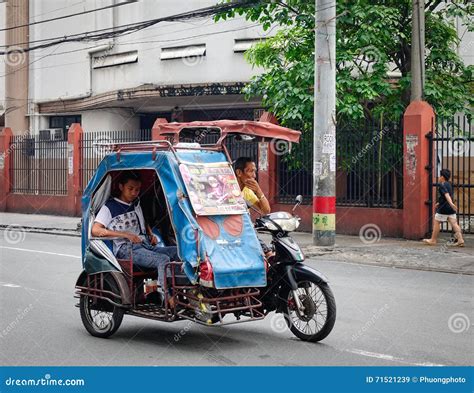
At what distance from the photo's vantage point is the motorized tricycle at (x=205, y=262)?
7246 millimetres

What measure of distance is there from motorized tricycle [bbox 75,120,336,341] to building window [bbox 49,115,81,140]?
25972mm

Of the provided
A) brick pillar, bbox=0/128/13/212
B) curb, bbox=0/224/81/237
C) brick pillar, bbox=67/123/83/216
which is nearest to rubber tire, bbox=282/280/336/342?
curb, bbox=0/224/81/237

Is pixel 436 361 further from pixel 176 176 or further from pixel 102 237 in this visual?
pixel 102 237

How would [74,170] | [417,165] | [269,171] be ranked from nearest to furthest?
[417,165] → [269,171] → [74,170]

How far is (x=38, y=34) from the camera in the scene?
33.7 m

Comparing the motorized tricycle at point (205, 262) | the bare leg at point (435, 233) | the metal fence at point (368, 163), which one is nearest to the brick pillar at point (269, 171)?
the metal fence at point (368, 163)

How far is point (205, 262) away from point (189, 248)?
0.22m

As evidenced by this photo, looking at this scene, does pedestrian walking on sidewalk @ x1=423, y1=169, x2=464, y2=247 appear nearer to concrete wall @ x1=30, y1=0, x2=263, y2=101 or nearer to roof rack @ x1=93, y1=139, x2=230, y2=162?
roof rack @ x1=93, y1=139, x2=230, y2=162

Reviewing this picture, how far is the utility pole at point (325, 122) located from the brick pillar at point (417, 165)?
84.4 inches

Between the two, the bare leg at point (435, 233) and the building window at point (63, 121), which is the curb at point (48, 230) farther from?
the building window at point (63, 121)

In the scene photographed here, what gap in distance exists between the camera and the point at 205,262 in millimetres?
7113

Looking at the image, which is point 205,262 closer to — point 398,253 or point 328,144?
point 398,253

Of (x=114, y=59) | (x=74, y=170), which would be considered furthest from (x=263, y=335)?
(x=114, y=59)

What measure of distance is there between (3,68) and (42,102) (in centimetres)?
334
